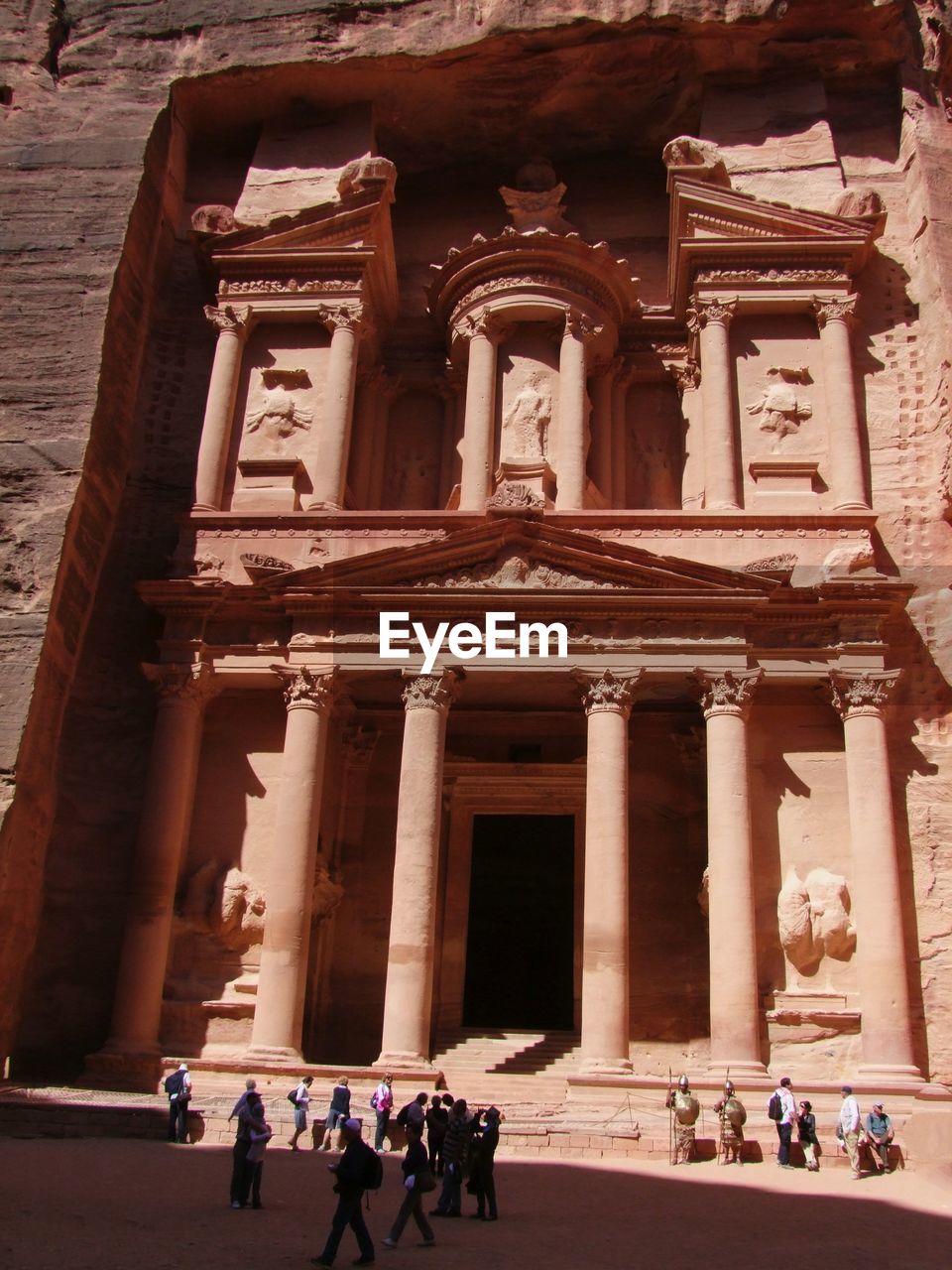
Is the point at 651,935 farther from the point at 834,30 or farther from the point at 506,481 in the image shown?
the point at 834,30

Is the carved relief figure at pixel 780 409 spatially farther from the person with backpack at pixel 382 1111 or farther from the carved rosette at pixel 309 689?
the person with backpack at pixel 382 1111

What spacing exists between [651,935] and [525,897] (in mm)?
2263

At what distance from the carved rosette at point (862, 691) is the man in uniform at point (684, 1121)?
635 cm

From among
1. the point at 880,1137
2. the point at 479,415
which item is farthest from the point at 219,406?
the point at 880,1137

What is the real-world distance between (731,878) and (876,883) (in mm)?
1935

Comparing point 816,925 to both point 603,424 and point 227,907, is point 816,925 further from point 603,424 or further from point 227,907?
point 603,424

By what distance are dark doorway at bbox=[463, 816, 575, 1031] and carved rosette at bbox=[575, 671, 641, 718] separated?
136 inches

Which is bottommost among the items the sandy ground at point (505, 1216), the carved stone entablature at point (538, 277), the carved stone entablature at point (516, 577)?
the sandy ground at point (505, 1216)

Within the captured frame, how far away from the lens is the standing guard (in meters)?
14.5

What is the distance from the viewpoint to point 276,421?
22.3m

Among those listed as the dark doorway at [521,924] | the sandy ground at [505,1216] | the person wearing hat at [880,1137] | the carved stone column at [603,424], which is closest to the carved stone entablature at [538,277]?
the carved stone column at [603,424]

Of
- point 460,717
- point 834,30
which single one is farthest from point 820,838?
point 834,30

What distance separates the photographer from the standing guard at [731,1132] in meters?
14.5

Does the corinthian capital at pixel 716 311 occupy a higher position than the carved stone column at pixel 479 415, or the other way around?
the corinthian capital at pixel 716 311
